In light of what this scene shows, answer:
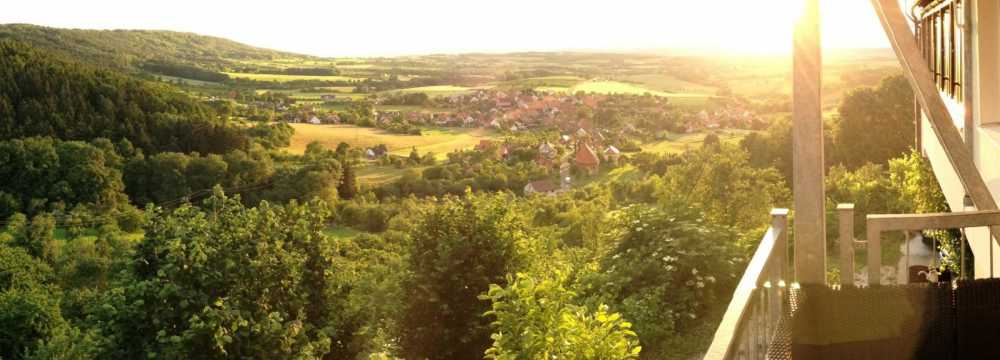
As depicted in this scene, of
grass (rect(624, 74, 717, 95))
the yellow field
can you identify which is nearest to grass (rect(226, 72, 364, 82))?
the yellow field

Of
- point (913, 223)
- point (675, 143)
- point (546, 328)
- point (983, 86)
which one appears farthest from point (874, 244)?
point (675, 143)

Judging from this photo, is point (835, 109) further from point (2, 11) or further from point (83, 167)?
point (2, 11)

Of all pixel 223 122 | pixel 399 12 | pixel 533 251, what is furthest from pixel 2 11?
pixel 533 251

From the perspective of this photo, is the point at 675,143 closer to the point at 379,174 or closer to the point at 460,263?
the point at 379,174

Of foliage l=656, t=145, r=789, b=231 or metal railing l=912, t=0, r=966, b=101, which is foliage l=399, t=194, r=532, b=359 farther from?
metal railing l=912, t=0, r=966, b=101

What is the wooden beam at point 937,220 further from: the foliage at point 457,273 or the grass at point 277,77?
the grass at point 277,77
